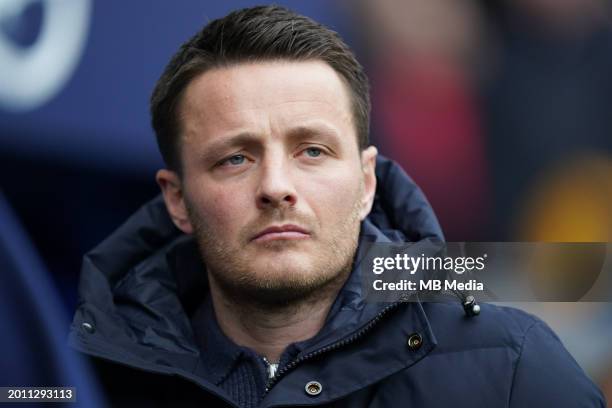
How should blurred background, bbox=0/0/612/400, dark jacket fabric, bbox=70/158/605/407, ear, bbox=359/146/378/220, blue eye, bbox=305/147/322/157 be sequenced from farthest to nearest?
blurred background, bbox=0/0/612/400, ear, bbox=359/146/378/220, blue eye, bbox=305/147/322/157, dark jacket fabric, bbox=70/158/605/407

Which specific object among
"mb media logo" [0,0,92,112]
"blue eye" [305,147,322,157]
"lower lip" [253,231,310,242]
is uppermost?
"mb media logo" [0,0,92,112]

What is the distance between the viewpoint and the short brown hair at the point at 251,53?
1.67 metres

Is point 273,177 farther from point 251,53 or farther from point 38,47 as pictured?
point 38,47

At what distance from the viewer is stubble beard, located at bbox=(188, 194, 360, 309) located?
1546mm

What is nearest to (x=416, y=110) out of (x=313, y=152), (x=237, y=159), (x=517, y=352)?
(x=313, y=152)

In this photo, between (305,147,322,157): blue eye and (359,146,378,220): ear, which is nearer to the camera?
(305,147,322,157): blue eye

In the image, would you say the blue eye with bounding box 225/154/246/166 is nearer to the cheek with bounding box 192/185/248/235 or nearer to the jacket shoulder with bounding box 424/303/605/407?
the cheek with bounding box 192/185/248/235

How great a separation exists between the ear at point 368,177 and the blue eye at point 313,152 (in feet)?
0.47

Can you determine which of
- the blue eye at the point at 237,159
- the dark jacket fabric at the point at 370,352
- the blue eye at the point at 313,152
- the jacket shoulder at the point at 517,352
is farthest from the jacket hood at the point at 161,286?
the blue eye at the point at 237,159

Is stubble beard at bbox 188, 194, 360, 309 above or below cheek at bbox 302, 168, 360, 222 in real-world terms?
A: below

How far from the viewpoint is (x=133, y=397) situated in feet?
5.30

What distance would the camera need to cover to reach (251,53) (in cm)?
166

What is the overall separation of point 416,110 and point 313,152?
397 millimetres

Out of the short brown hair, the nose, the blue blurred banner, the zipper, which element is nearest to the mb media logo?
the blue blurred banner
